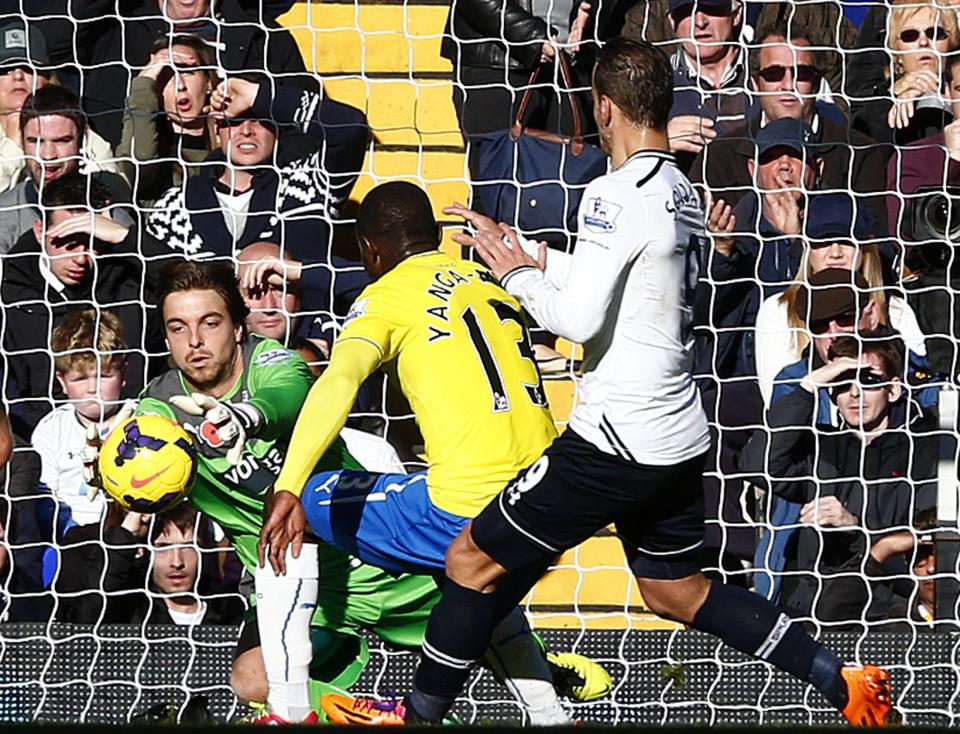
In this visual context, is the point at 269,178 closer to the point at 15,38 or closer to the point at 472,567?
the point at 15,38

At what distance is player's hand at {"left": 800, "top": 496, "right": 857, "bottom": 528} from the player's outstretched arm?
201cm

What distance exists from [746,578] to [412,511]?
1.77 metres

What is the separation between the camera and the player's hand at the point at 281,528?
4.00 metres

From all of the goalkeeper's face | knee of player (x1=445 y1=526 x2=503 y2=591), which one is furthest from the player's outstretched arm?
the goalkeeper's face

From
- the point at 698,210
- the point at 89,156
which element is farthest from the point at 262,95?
the point at 698,210

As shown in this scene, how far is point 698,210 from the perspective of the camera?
164 inches

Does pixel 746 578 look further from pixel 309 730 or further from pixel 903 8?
pixel 309 730

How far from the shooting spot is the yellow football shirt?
4.30 metres

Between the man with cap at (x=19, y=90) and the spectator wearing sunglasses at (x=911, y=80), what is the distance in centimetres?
279

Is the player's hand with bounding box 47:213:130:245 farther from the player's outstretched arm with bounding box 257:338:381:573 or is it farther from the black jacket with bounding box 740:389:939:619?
the black jacket with bounding box 740:389:939:619

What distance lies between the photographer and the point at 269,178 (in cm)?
594

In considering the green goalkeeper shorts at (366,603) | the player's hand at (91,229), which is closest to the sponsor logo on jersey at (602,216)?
the green goalkeeper shorts at (366,603)

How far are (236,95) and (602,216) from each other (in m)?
2.45

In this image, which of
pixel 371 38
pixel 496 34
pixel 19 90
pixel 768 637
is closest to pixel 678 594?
pixel 768 637
